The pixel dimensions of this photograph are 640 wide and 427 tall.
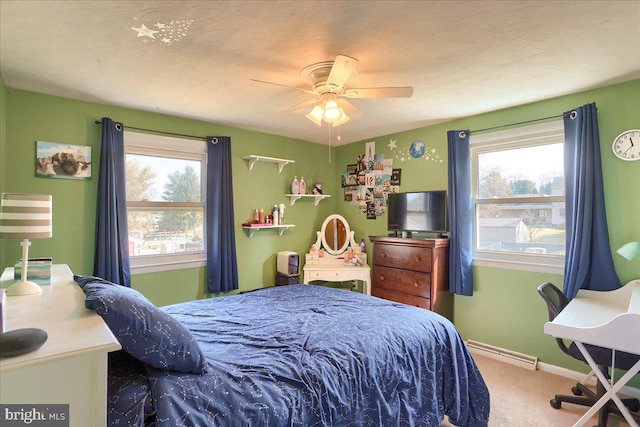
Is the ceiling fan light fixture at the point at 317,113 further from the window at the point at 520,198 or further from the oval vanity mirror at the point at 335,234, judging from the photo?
the oval vanity mirror at the point at 335,234

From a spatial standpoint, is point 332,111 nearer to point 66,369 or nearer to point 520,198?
point 66,369

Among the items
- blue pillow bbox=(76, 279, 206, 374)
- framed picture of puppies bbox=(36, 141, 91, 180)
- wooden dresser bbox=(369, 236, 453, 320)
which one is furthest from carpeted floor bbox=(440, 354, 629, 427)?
framed picture of puppies bbox=(36, 141, 91, 180)

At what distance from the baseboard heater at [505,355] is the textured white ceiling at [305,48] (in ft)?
7.68

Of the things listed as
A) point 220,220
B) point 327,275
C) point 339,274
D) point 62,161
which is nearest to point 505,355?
point 339,274

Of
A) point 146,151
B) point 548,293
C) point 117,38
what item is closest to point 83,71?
point 117,38

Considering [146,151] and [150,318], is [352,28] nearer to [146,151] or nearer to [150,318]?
[150,318]

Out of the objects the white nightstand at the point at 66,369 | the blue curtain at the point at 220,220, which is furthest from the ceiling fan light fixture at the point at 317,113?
the white nightstand at the point at 66,369

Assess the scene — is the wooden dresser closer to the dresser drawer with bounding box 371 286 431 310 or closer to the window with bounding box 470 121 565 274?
the dresser drawer with bounding box 371 286 431 310

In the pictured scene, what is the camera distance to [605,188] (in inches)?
104

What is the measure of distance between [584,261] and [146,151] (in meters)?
3.99

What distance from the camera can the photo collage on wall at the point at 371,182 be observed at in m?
4.23

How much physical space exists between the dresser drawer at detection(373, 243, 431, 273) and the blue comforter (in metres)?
1.04

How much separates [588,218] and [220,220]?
11.0 feet

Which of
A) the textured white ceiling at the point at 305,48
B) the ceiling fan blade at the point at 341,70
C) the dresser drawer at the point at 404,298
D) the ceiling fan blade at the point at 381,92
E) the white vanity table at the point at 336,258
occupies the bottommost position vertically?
the dresser drawer at the point at 404,298
